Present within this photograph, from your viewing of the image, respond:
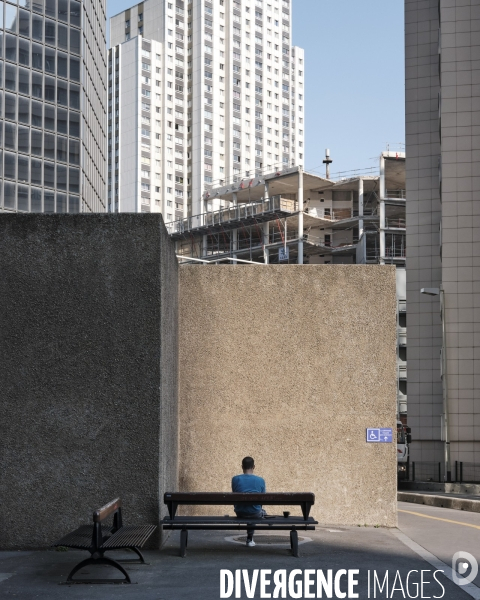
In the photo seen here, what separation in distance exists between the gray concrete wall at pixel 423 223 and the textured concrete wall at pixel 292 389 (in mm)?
33767

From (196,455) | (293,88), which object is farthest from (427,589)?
(293,88)

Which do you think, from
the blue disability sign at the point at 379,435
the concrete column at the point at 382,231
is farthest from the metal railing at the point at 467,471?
the concrete column at the point at 382,231

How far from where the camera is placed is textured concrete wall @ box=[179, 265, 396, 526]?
1466 centimetres

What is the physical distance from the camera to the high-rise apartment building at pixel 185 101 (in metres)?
141

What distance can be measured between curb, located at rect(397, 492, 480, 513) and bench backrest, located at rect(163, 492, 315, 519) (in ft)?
43.5

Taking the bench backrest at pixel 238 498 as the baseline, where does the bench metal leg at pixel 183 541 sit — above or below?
below

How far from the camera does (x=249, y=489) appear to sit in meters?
11.7

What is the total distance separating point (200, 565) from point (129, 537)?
3.11 ft

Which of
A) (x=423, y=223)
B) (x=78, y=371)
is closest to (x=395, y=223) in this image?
(x=423, y=223)

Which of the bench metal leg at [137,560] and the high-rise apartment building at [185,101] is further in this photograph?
the high-rise apartment building at [185,101]

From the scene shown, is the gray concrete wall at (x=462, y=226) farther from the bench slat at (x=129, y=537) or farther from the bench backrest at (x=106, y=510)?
the bench backrest at (x=106, y=510)

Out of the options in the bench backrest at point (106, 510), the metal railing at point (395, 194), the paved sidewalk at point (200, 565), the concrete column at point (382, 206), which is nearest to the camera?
the paved sidewalk at point (200, 565)

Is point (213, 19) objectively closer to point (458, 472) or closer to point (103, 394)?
point (458, 472)

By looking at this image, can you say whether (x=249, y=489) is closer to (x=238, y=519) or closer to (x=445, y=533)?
(x=238, y=519)
